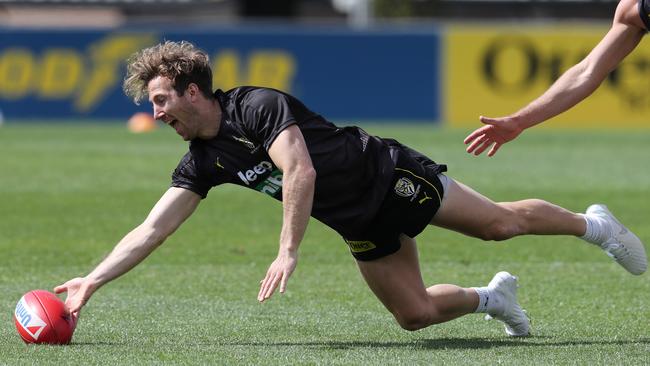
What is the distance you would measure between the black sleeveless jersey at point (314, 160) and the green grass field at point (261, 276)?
0.75 meters

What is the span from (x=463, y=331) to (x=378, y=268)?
2.56ft

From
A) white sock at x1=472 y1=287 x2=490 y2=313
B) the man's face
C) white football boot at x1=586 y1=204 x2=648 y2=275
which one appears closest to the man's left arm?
the man's face

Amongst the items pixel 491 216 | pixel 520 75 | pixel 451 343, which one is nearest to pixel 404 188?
pixel 491 216

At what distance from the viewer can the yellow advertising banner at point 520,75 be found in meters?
29.9

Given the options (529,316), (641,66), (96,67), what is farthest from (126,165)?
(641,66)

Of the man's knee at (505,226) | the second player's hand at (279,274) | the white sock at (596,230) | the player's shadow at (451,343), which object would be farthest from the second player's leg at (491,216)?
the second player's hand at (279,274)

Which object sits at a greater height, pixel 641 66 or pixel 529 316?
pixel 529 316

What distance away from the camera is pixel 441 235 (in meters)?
12.3

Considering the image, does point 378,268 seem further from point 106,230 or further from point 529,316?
point 106,230

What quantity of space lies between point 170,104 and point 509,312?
2213 millimetres

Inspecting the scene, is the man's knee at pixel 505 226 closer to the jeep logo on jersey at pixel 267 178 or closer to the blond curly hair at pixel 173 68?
the jeep logo on jersey at pixel 267 178

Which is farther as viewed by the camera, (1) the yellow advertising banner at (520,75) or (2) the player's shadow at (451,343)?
(1) the yellow advertising banner at (520,75)

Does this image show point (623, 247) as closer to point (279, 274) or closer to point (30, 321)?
point (279, 274)

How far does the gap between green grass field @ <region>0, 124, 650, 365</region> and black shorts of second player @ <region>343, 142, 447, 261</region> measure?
1.76 ft
